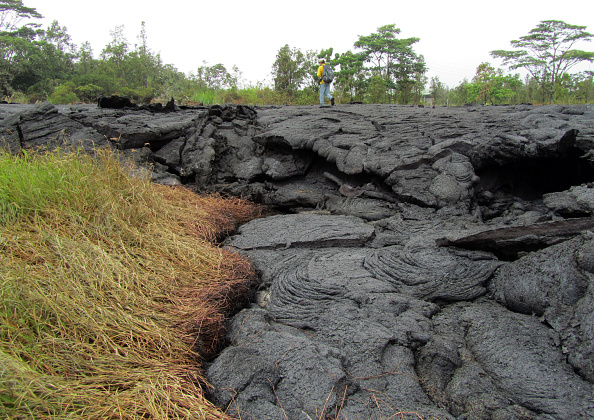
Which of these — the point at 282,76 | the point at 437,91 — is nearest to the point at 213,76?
the point at 282,76

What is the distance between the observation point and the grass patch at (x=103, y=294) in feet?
5.79

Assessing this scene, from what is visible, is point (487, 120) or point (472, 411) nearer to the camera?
point (472, 411)

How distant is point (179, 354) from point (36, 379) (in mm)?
724

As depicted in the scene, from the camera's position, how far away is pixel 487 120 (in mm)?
4961

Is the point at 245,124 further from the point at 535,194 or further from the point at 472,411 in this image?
the point at 472,411

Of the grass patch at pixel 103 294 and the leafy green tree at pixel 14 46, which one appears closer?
the grass patch at pixel 103 294

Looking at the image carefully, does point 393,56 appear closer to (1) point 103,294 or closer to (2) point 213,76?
(2) point 213,76

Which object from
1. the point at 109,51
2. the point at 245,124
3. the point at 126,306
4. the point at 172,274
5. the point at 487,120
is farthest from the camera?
the point at 109,51

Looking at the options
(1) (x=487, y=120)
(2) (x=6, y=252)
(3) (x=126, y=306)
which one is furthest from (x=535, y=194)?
(2) (x=6, y=252)

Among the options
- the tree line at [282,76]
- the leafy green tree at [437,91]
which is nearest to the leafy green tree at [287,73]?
the tree line at [282,76]

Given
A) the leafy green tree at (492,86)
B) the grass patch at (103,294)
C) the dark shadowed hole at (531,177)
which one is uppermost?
the leafy green tree at (492,86)

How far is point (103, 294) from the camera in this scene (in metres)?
2.40

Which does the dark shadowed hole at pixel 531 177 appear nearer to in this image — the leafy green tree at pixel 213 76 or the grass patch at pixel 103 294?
the grass patch at pixel 103 294

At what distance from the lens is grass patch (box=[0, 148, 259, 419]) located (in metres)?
1.77
